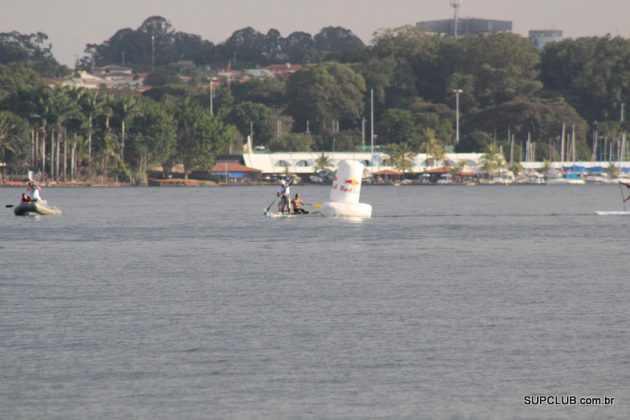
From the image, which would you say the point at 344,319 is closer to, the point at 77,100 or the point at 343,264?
the point at 343,264

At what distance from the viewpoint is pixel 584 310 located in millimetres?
35031

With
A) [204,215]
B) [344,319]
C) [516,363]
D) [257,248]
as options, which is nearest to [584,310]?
[344,319]

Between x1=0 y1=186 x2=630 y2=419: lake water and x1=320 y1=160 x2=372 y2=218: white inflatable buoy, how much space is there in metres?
10.4

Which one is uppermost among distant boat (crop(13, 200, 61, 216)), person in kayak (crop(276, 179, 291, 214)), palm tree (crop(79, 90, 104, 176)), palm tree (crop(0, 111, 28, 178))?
palm tree (crop(79, 90, 104, 176))

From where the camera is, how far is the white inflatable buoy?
7262 centimetres

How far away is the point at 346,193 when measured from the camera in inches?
3012

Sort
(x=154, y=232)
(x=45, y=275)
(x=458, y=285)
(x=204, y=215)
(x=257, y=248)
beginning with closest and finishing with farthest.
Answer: (x=458, y=285) < (x=45, y=275) < (x=257, y=248) < (x=154, y=232) < (x=204, y=215)

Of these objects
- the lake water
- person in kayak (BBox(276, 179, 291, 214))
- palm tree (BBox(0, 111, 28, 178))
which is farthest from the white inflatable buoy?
palm tree (BBox(0, 111, 28, 178))

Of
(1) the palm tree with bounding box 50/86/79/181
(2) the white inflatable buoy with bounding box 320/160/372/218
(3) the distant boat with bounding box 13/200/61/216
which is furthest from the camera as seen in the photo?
(1) the palm tree with bounding box 50/86/79/181

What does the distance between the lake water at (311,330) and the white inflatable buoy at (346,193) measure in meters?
10.4

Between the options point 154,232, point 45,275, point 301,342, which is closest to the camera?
point 301,342

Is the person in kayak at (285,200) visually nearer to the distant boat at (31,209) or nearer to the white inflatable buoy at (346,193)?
the white inflatable buoy at (346,193)

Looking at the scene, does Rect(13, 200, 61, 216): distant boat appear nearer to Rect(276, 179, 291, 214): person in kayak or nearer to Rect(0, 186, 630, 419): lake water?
Rect(276, 179, 291, 214): person in kayak

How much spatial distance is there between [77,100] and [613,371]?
17835 centimetres
